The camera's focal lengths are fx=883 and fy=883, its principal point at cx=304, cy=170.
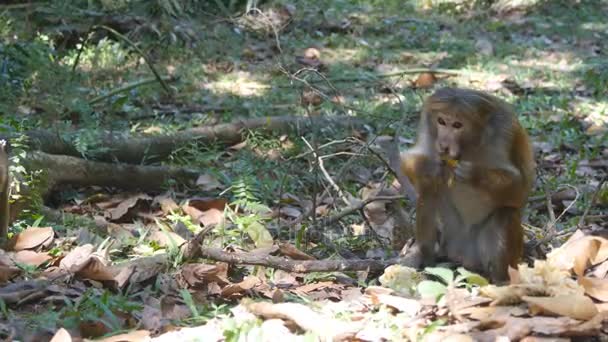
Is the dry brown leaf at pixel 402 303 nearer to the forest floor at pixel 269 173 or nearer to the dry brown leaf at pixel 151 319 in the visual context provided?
the forest floor at pixel 269 173

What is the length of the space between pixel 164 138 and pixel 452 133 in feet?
11.3

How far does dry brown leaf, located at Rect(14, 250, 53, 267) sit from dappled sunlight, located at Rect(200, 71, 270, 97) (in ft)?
15.4

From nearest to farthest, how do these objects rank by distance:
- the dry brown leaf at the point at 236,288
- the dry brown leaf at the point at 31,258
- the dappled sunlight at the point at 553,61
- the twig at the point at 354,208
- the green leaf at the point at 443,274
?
the green leaf at the point at 443,274
the dry brown leaf at the point at 236,288
the dry brown leaf at the point at 31,258
the twig at the point at 354,208
the dappled sunlight at the point at 553,61

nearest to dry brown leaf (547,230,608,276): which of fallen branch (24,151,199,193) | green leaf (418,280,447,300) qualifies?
green leaf (418,280,447,300)

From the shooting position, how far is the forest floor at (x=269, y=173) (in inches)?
154

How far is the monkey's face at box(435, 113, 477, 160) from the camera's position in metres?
4.64

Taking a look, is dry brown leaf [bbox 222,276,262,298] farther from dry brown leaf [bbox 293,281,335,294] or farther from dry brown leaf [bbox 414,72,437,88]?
dry brown leaf [bbox 414,72,437,88]

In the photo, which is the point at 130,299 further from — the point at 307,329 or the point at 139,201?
the point at 139,201

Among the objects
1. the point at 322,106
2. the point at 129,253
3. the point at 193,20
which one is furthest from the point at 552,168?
the point at 193,20

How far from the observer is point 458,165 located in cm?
468

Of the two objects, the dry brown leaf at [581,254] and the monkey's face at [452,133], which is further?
the monkey's face at [452,133]

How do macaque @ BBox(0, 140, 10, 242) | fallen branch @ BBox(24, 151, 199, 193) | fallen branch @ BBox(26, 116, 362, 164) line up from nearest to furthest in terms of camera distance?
macaque @ BBox(0, 140, 10, 242), fallen branch @ BBox(24, 151, 199, 193), fallen branch @ BBox(26, 116, 362, 164)

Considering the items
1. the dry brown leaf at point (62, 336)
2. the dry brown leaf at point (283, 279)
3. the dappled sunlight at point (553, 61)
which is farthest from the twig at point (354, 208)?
the dappled sunlight at point (553, 61)

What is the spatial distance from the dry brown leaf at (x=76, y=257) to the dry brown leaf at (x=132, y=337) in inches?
38.3
